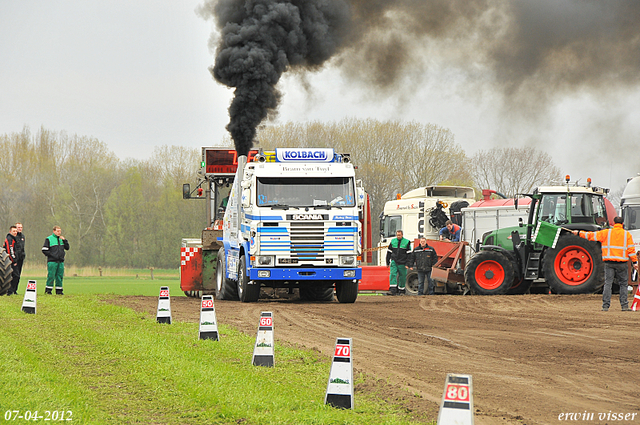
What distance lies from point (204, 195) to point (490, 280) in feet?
31.2

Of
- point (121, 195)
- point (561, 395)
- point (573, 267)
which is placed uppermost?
point (121, 195)

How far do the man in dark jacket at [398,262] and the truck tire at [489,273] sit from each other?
Answer: 2245mm

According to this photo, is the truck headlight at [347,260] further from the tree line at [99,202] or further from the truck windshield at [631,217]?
the tree line at [99,202]

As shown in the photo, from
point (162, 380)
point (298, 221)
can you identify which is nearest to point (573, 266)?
point (298, 221)

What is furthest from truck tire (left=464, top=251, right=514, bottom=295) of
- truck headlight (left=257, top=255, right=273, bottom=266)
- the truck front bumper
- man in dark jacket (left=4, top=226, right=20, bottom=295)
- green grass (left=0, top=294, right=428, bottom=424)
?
man in dark jacket (left=4, top=226, right=20, bottom=295)

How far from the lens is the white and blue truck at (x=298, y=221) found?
1773 cm

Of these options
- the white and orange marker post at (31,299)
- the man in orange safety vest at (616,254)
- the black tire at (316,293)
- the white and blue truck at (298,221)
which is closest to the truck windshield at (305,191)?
the white and blue truck at (298,221)

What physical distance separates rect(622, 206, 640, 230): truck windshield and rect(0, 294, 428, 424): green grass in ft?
56.5

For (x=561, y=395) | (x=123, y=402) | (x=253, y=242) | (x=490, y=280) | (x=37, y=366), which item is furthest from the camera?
(x=490, y=280)

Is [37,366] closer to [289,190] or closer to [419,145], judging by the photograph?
[289,190]

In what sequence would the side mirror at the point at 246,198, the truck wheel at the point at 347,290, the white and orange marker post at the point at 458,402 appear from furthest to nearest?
the truck wheel at the point at 347,290
the side mirror at the point at 246,198
the white and orange marker post at the point at 458,402

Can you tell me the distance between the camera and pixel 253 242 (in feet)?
58.3

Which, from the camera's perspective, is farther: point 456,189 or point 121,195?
point 121,195

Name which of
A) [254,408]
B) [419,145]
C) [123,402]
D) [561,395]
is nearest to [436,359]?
[561,395]
